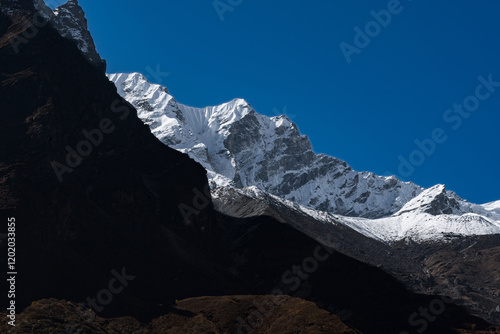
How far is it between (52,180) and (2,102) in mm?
33018

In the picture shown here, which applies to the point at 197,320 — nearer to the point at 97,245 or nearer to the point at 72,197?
the point at 97,245

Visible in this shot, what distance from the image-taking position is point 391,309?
17088 centimetres

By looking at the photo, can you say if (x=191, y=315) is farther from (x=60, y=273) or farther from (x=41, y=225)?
(x=41, y=225)

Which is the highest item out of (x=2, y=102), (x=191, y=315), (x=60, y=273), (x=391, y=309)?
(x=391, y=309)

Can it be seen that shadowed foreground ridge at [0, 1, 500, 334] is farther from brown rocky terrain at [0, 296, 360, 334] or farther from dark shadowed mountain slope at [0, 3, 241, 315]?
dark shadowed mountain slope at [0, 3, 241, 315]

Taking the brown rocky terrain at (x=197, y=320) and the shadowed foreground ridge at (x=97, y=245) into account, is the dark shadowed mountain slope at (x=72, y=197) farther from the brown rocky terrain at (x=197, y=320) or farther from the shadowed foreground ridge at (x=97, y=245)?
the brown rocky terrain at (x=197, y=320)

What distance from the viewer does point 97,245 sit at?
15300 centimetres

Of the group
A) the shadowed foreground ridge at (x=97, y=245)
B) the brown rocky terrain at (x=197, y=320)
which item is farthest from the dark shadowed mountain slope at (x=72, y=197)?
the brown rocky terrain at (x=197, y=320)

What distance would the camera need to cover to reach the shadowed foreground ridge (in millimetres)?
124812

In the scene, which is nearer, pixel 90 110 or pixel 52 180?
pixel 52 180

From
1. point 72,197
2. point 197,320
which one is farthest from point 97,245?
point 197,320

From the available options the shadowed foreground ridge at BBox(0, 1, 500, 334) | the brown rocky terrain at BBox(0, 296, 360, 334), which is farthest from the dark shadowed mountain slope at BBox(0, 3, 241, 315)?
the brown rocky terrain at BBox(0, 296, 360, 334)

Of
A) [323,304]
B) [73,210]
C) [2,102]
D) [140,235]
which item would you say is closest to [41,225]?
[73,210]

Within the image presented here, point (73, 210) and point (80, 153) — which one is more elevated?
point (80, 153)
